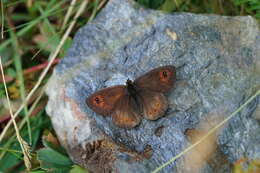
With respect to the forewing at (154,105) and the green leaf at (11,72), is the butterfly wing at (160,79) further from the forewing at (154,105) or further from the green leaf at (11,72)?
the green leaf at (11,72)

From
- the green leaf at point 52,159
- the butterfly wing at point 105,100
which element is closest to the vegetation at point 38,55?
the green leaf at point 52,159

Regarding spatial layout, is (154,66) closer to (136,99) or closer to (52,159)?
(136,99)

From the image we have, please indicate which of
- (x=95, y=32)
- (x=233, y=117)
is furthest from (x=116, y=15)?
(x=233, y=117)

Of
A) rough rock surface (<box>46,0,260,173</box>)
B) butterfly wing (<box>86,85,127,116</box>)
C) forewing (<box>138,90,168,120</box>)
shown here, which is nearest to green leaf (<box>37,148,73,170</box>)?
rough rock surface (<box>46,0,260,173</box>)

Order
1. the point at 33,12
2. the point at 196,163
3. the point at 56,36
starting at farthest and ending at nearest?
1. the point at 33,12
2. the point at 56,36
3. the point at 196,163

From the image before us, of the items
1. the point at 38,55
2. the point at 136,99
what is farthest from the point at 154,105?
the point at 38,55

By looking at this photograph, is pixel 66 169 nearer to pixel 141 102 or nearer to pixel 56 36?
pixel 141 102

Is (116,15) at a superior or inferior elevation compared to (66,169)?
superior
